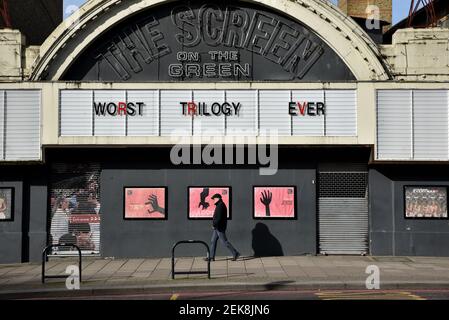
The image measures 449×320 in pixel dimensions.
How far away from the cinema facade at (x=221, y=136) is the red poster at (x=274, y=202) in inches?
1.6

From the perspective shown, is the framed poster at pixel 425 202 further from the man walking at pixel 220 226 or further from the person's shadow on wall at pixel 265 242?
the man walking at pixel 220 226

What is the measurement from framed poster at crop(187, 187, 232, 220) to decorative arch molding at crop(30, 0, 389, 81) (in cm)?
511

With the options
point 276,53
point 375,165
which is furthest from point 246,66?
point 375,165

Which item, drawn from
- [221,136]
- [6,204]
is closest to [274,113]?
[221,136]

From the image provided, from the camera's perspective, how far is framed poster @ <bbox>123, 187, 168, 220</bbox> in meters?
17.7

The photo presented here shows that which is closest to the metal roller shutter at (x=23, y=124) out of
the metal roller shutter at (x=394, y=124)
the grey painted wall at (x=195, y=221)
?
the grey painted wall at (x=195, y=221)

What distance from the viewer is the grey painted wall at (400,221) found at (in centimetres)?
1750

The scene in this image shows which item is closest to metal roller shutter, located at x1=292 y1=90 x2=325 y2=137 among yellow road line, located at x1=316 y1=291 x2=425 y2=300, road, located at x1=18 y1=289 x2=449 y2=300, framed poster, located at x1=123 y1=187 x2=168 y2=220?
framed poster, located at x1=123 y1=187 x2=168 y2=220

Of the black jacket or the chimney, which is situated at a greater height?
the chimney

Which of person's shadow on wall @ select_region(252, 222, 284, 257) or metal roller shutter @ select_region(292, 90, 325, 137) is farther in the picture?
person's shadow on wall @ select_region(252, 222, 284, 257)

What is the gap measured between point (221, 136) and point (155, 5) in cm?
440

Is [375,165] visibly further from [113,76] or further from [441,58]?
[113,76]

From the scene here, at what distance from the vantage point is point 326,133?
1733 cm

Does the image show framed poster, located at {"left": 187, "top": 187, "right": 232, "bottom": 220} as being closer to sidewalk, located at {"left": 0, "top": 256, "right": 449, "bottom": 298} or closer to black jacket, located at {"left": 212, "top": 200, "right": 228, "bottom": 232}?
black jacket, located at {"left": 212, "top": 200, "right": 228, "bottom": 232}
